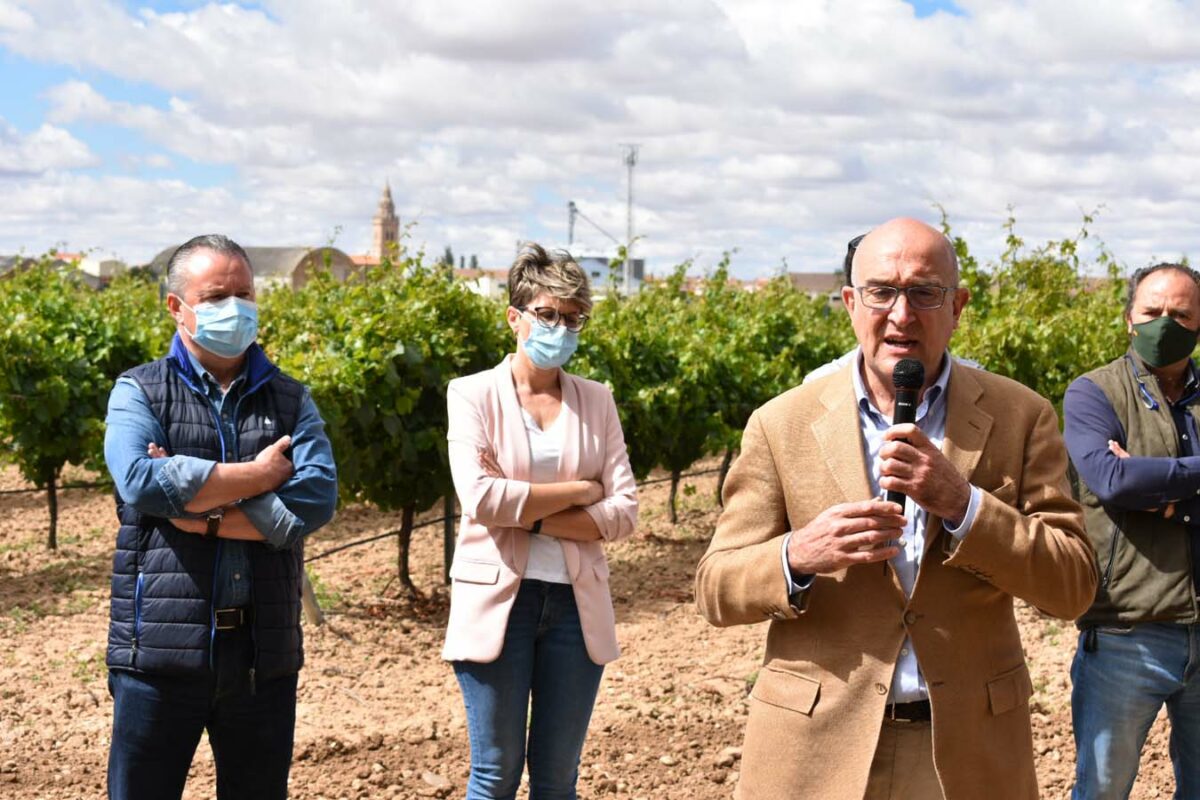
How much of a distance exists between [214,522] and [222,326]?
20.1 inches

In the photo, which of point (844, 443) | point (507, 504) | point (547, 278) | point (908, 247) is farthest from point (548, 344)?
point (908, 247)

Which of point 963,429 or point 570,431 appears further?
point 570,431

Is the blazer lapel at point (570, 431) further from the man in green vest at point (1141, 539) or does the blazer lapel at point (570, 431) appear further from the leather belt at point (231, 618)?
the man in green vest at point (1141, 539)

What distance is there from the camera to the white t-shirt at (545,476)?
3.66 meters

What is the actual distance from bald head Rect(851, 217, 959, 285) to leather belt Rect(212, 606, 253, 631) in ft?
5.83

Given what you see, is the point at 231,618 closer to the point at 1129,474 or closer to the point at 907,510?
the point at 907,510

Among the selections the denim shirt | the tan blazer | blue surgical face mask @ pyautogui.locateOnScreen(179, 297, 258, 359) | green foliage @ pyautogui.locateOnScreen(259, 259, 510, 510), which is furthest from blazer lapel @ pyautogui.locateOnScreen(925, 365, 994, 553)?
green foliage @ pyautogui.locateOnScreen(259, 259, 510, 510)

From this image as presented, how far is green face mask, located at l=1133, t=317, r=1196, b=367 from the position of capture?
12.1 ft

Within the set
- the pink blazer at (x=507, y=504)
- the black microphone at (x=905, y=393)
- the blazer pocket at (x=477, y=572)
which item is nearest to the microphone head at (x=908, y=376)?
the black microphone at (x=905, y=393)

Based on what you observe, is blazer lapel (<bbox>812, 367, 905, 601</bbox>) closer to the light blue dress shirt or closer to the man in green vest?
the light blue dress shirt

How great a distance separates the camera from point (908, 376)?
86.2 inches

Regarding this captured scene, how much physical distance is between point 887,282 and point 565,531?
1661mm

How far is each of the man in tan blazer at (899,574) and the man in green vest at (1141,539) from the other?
1.29 m

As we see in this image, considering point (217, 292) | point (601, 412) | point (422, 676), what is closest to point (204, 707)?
point (217, 292)
